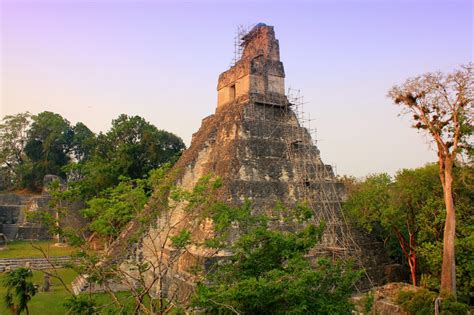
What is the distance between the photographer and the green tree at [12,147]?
3788 cm

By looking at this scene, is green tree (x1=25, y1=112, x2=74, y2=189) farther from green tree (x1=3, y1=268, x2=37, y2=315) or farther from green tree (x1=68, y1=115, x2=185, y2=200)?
green tree (x1=3, y1=268, x2=37, y2=315)

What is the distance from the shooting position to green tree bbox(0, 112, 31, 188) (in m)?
37.9

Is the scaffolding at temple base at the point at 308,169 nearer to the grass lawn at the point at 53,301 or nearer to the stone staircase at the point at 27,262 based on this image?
the grass lawn at the point at 53,301

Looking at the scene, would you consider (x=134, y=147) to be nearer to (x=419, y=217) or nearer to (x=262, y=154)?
(x=262, y=154)

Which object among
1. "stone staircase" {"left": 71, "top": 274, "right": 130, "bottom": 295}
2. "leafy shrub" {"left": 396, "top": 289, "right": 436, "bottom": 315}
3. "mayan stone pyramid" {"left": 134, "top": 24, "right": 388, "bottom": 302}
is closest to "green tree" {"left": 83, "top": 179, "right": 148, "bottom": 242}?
"mayan stone pyramid" {"left": 134, "top": 24, "right": 388, "bottom": 302}

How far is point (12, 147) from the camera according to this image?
38.3 meters

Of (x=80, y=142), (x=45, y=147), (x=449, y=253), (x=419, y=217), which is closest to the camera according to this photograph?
(x=449, y=253)

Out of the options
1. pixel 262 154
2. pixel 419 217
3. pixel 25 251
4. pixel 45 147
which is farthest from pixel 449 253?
pixel 45 147

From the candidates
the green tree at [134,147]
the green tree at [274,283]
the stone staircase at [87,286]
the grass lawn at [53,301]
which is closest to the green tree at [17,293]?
the grass lawn at [53,301]

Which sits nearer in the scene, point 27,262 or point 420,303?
point 420,303

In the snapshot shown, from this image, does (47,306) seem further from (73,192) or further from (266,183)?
(266,183)

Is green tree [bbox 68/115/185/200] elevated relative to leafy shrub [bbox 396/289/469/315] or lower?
elevated

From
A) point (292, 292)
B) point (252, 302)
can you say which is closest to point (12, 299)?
point (252, 302)

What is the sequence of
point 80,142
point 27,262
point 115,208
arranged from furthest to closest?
point 80,142 → point 27,262 → point 115,208
